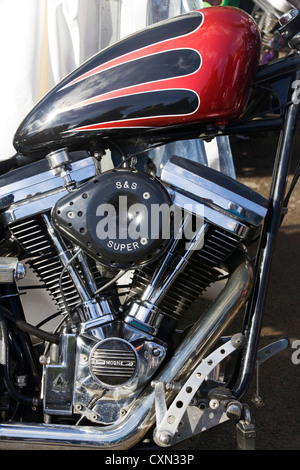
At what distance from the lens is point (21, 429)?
1830mm

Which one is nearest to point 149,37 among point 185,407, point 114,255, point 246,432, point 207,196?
point 207,196

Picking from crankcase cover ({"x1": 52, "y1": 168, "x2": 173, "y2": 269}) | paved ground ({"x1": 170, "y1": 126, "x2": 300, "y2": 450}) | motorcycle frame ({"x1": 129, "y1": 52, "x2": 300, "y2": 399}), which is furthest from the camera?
paved ground ({"x1": 170, "y1": 126, "x2": 300, "y2": 450})

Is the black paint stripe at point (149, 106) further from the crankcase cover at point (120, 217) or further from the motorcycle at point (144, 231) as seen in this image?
the crankcase cover at point (120, 217)

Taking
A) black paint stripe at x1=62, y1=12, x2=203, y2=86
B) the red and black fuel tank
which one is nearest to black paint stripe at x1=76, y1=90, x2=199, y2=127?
the red and black fuel tank

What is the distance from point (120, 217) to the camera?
179cm

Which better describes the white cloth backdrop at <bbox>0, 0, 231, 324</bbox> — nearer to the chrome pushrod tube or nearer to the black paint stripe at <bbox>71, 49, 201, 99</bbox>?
the black paint stripe at <bbox>71, 49, 201, 99</bbox>

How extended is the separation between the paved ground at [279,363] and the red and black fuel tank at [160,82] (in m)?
0.86

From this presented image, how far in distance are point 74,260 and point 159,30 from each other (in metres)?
0.73

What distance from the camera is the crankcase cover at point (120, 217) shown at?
1771mm

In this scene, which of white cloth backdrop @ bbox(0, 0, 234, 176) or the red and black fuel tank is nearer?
the red and black fuel tank

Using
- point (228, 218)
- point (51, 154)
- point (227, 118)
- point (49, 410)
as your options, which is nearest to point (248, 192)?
point (228, 218)

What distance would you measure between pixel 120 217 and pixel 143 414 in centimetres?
58

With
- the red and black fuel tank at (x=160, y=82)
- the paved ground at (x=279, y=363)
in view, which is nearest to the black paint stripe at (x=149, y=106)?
the red and black fuel tank at (x=160, y=82)

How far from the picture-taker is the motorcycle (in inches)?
70.6
